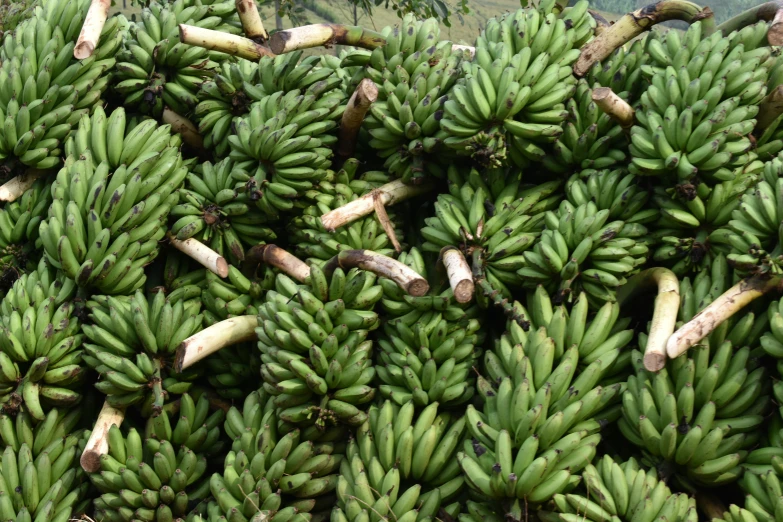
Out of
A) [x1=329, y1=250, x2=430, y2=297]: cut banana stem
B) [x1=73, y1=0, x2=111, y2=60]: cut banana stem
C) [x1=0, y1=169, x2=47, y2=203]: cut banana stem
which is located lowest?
[x1=0, y1=169, x2=47, y2=203]: cut banana stem

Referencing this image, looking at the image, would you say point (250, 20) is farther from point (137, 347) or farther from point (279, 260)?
point (137, 347)

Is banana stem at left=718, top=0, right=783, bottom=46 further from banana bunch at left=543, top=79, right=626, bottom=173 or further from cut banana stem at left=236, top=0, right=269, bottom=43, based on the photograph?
cut banana stem at left=236, top=0, right=269, bottom=43

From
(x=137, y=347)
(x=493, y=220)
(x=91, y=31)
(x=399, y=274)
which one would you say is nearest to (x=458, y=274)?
(x=399, y=274)

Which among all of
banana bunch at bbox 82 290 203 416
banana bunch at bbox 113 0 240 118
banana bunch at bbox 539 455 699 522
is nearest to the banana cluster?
banana bunch at bbox 113 0 240 118

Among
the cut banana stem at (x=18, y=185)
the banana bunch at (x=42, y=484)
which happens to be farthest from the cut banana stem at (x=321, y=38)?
the banana bunch at (x=42, y=484)

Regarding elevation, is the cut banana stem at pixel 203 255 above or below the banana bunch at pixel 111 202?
below

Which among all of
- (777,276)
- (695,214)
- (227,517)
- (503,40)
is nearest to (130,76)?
(503,40)

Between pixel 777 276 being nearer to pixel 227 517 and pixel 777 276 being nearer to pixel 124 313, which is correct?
→ pixel 227 517

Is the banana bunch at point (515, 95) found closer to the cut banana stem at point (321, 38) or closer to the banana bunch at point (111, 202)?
the cut banana stem at point (321, 38)
